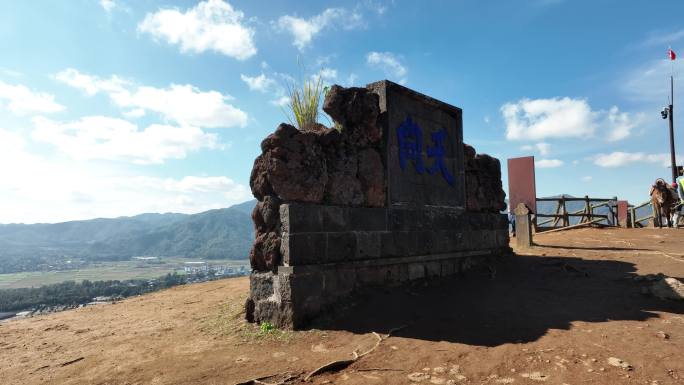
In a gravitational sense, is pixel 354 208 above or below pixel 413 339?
above

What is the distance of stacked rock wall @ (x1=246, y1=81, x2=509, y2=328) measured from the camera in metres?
5.28

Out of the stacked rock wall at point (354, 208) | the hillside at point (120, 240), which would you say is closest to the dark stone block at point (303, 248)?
the stacked rock wall at point (354, 208)

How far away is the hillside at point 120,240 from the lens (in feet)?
386

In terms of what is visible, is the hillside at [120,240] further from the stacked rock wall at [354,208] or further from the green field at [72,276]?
the stacked rock wall at [354,208]

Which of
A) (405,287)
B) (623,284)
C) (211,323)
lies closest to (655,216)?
(623,284)

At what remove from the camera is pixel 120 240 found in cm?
14588

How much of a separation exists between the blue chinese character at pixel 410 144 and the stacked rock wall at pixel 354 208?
0.04m

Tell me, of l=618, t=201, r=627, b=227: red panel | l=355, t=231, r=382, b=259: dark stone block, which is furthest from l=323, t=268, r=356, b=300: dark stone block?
l=618, t=201, r=627, b=227: red panel

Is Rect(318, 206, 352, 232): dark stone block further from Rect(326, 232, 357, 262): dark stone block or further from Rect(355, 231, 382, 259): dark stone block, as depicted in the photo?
Rect(355, 231, 382, 259): dark stone block

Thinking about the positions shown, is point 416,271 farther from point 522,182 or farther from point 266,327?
point 522,182

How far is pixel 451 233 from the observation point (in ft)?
25.4

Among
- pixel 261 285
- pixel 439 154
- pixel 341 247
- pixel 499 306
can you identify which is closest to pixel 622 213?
pixel 439 154

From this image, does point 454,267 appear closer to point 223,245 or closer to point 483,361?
point 483,361

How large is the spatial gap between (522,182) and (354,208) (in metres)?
7.21
